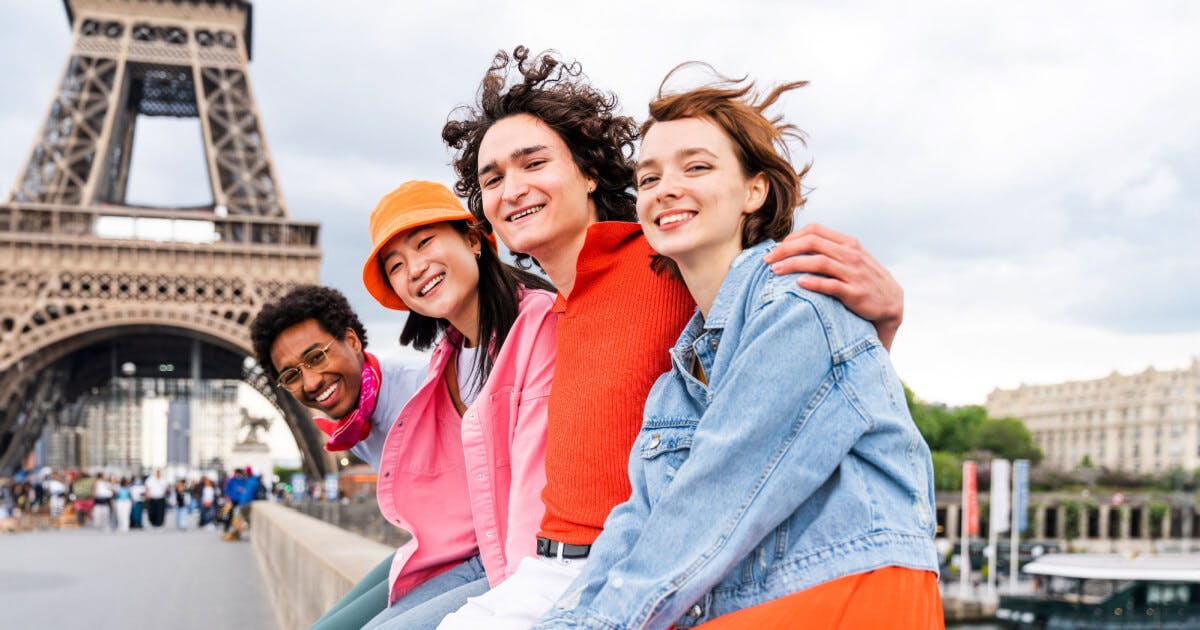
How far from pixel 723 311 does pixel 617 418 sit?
0.31m

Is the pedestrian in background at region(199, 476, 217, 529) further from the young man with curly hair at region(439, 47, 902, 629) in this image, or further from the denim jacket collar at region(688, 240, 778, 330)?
the denim jacket collar at region(688, 240, 778, 330)

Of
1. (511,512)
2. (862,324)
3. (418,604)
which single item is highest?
(862,324)

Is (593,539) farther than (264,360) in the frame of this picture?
No

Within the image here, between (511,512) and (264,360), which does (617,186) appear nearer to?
(511,512)

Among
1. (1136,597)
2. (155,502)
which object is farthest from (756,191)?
(1136,597)

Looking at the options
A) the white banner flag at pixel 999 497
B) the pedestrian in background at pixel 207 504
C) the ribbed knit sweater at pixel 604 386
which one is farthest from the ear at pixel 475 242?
the white banner flag at pixel 999 497

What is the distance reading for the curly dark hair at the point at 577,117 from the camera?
2.30 metres

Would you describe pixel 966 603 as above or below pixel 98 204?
below

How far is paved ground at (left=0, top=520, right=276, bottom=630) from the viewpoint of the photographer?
722 centimetres

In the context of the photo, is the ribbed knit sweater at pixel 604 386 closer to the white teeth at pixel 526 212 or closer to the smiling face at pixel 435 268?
the white teeth at pixel 526 212

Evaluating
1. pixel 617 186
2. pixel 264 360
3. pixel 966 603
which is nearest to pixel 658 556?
pixel 617 186

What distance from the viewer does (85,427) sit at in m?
52.1

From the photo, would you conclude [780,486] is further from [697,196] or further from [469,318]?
[469,318]

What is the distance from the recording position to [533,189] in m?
2.26
